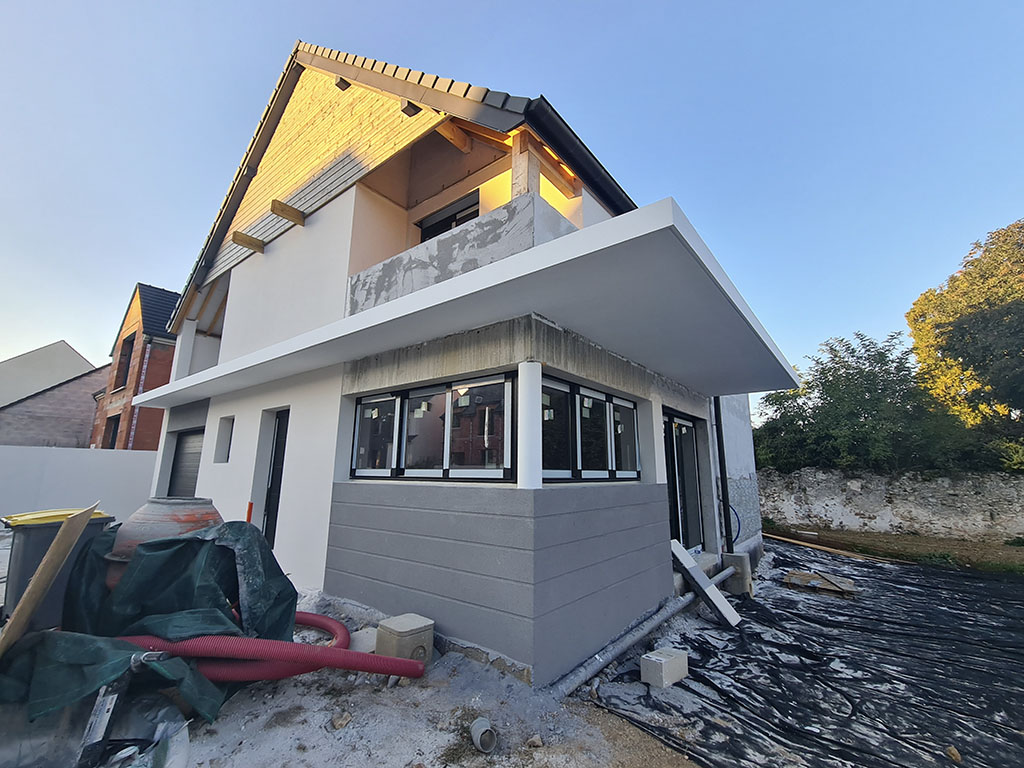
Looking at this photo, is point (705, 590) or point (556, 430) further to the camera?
point (705, 590)

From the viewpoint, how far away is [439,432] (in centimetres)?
402

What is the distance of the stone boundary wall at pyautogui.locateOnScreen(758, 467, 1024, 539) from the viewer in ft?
34.0

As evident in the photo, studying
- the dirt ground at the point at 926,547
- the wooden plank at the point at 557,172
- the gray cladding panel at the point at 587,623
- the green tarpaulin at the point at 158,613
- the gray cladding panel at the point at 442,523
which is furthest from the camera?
the dirt ground at the point at 926,547

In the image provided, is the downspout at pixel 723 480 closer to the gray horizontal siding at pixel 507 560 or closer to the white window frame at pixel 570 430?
the gray horizontal siding at pixel 507 560

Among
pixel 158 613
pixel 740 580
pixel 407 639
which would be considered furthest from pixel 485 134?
pixel 740 580

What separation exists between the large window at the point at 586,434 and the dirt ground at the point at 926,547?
8440 mm

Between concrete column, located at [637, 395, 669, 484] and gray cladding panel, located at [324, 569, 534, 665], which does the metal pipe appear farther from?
gray cladding panel, located at [324, 569, 534, 665]

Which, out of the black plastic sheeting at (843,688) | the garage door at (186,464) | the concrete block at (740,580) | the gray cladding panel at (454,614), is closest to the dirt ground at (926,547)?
the black plastic sheeting at (843,688)

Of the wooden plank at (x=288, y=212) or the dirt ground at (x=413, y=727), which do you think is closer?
the dirt ground at (x=413, y=727)

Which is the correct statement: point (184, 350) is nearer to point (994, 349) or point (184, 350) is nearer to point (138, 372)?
point (138, 372)

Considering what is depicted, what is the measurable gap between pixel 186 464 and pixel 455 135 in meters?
8.16

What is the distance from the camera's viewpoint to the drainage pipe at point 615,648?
9.82 ft

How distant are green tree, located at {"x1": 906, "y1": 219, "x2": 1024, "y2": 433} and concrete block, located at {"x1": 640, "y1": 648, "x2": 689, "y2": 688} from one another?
15.8m

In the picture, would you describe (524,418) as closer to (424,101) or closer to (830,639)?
(424,101)
